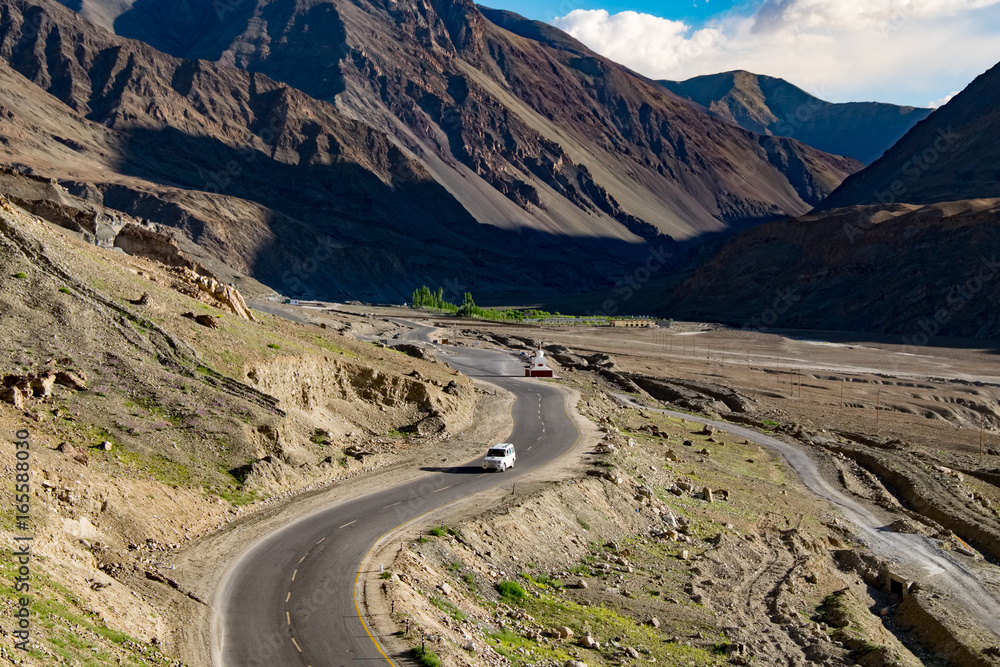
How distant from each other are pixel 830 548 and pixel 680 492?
21.9 feet

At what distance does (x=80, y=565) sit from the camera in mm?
18875

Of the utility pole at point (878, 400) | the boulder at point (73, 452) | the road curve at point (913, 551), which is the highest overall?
the utility pole at point (878, 400)

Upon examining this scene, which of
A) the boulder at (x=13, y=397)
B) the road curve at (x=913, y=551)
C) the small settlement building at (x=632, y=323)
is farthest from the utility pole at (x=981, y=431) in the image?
the small settlement building at (x=632, y=323)

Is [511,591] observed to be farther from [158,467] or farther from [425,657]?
[158,467]

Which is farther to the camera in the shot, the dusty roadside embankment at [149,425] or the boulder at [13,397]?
the boulder at [13,397]

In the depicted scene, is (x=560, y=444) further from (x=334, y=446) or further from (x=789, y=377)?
(x=789, y=377)

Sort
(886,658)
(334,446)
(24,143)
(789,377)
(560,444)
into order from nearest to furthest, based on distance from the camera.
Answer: (886,658) → (334,446) → (560,444) → (789,377) → (24,143)

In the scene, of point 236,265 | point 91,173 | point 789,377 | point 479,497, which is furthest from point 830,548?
point 91,173

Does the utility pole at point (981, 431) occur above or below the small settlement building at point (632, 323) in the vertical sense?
above

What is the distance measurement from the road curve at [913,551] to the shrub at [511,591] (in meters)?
17.2

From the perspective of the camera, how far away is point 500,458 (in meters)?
34.8

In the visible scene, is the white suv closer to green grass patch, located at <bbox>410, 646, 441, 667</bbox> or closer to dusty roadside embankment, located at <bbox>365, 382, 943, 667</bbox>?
dusty roadside embankment, located at <bbox>365, 382, 943, 667</bbox>

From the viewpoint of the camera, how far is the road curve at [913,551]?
31.7 metres

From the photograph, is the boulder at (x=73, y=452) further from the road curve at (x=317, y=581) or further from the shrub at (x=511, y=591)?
the shrub at (x=511, y=591)
